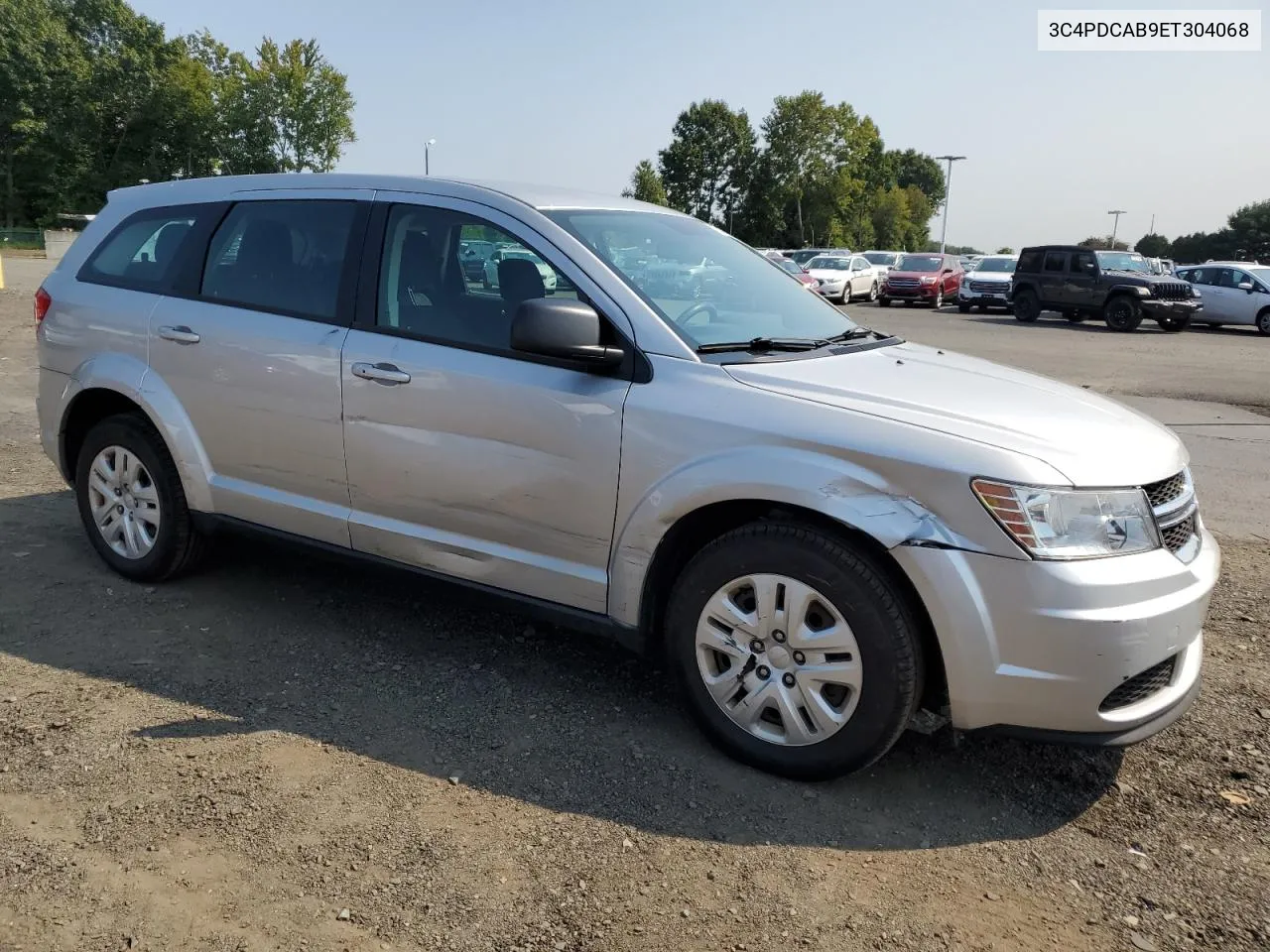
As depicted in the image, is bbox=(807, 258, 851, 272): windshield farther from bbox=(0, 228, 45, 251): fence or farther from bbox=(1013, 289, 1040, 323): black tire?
bbox=(0, 228, 45, 251): fence

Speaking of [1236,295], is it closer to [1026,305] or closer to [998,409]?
[1026,305]

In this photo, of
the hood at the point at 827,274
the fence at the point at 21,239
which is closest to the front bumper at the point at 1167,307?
the hood at the point at 827,274

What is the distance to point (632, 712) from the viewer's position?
363cm

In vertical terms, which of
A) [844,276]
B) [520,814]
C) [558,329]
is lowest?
[520,814]

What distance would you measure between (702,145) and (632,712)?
292 feet

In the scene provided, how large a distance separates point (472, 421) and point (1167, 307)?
23.4 m

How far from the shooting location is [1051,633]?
276cm

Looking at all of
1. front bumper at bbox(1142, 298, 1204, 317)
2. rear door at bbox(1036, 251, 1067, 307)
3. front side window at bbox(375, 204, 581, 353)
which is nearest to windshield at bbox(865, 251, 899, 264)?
rear door at bbox(1036, 251, 1067, 307)

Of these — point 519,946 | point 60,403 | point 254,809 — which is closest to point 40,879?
point 254,809

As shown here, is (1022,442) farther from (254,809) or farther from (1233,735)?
(254,809)

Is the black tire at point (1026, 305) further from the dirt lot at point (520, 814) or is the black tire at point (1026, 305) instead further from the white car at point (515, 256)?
the white car at point (515, 256)

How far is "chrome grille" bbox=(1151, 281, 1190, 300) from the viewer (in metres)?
23.0

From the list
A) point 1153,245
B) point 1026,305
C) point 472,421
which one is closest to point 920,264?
point 1026,305

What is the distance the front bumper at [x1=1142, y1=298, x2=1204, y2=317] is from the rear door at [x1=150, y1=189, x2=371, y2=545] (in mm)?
22917
